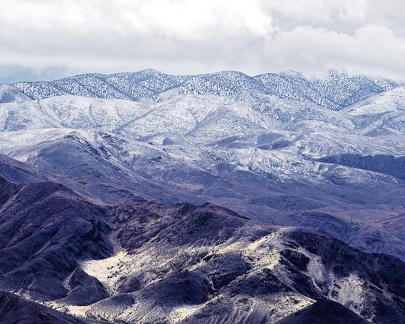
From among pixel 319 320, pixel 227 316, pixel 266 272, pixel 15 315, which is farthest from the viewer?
pixel 266 272

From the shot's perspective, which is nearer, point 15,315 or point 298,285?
point 15,315

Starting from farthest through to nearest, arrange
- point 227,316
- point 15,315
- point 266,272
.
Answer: point 266,272 < point 227,316 < point 15,315

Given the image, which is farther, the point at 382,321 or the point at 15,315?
the point at 382,321

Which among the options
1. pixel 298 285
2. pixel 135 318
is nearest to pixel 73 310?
pixel 135 318

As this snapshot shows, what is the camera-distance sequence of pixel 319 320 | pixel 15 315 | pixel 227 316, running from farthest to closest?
1. pixel 227 316
2. pixel 319 320
3. pixel 15 315

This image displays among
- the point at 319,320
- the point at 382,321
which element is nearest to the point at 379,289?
the point at 382,321

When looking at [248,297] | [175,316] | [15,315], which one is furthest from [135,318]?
[15,315]

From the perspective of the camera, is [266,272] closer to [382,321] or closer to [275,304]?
[275,304]

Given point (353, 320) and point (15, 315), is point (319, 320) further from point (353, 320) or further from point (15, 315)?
point (15, 315)
